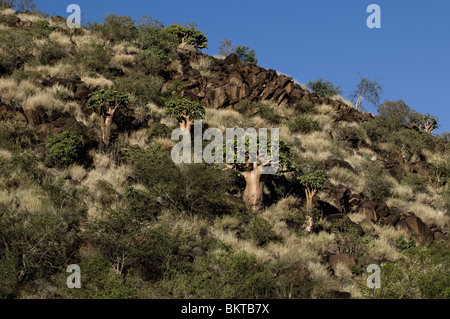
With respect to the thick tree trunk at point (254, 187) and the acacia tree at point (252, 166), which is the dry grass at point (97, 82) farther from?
the thick tree trunk at point (254, 187)

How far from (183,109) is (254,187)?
20.6 feet

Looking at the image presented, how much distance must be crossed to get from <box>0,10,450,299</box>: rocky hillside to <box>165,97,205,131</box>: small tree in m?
0.97

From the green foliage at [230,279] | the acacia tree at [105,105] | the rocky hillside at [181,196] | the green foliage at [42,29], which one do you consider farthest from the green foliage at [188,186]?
the green foliage at [42,29]

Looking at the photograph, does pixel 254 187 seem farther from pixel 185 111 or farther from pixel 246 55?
pixel 246 55

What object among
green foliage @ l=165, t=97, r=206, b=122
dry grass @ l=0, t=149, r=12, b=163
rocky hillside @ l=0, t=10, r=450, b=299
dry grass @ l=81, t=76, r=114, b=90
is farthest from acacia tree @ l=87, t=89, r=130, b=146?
dry grass @ l=81, t=76, r=114, b=90

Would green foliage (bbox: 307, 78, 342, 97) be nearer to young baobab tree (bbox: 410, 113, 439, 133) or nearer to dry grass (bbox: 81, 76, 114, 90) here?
young baobab tree (bbox: 410, 113, 439, 133)

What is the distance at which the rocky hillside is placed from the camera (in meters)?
9.11

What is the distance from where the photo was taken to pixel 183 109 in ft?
65.4

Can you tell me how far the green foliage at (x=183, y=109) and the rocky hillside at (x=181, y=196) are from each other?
989 mm

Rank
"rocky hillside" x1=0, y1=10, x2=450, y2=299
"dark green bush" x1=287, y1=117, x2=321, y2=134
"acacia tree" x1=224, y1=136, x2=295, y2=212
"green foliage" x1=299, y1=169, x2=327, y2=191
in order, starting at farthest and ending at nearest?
"dark green bush" x1=287, y1=117, x2=321, y2=134, "acacia tree" x1=224, y1=136, x2=295, y2=212, "green foliage" x1=299, y1=169, x2=327, y2=191, "rocky hillside" x1=0, y1=10, x2=450, y2=299

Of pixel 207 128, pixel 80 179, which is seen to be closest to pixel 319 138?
pixel 207 128

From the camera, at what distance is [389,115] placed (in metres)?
35.8

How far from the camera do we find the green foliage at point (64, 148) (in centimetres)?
1459
